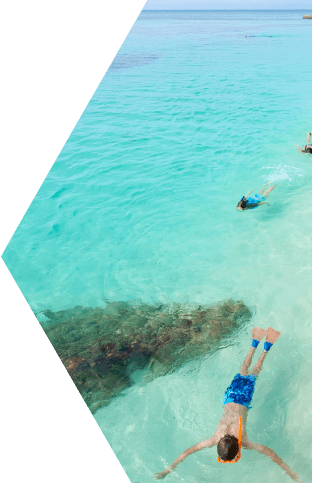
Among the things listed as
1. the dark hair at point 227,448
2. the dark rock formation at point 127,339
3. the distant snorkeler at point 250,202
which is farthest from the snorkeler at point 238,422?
the distant snorkeler at point 250,202

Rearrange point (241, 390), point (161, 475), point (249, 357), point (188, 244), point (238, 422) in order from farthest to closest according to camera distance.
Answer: point (188, 244)
point (249, 357)
point (241, 390)
point (238, 422)
point (161, 475)

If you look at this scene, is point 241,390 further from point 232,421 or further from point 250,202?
point 250,202

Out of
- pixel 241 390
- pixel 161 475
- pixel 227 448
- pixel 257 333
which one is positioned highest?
pixel 227 448

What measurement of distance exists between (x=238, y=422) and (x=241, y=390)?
0.45 m

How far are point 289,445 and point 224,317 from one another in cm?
207

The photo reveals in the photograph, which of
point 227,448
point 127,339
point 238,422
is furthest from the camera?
point 127,339

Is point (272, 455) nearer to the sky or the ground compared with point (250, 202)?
nearer to the ground

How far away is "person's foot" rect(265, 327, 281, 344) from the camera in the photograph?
4.84 meters

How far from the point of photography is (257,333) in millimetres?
4996

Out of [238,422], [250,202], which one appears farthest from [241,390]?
[250,202]

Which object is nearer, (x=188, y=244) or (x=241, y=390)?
(x=241, y=390)

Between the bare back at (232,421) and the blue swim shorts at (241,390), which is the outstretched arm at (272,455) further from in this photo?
the blue swim shorts at (241,390)

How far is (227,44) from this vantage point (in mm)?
32625

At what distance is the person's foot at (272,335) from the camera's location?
4.84 m
